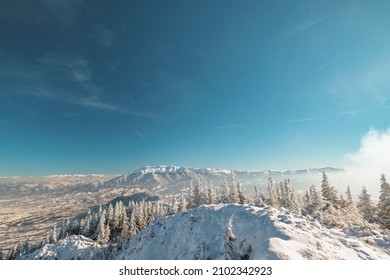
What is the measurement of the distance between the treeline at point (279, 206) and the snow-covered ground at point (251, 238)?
6650 mm

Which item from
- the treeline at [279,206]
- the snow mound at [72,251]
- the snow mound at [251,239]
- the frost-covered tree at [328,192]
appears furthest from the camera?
the snow mound at [72,251]

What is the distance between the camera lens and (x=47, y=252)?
80625mm

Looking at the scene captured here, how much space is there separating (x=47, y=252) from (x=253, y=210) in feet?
273

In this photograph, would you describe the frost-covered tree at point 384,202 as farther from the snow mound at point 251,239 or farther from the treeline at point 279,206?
the snow mound at point 251,239

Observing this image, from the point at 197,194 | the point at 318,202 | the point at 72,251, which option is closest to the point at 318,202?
the point at 318,202

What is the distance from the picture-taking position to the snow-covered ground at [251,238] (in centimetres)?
1928

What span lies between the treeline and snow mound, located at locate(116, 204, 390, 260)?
22.3 feet

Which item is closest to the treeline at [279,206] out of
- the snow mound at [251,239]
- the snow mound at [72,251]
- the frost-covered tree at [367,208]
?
the frost-covered tree at [367,208]

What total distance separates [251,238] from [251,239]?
21 centimetres

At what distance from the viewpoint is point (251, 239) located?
25688 mm

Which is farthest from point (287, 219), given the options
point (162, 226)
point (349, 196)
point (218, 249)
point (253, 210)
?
point (349, 196)
